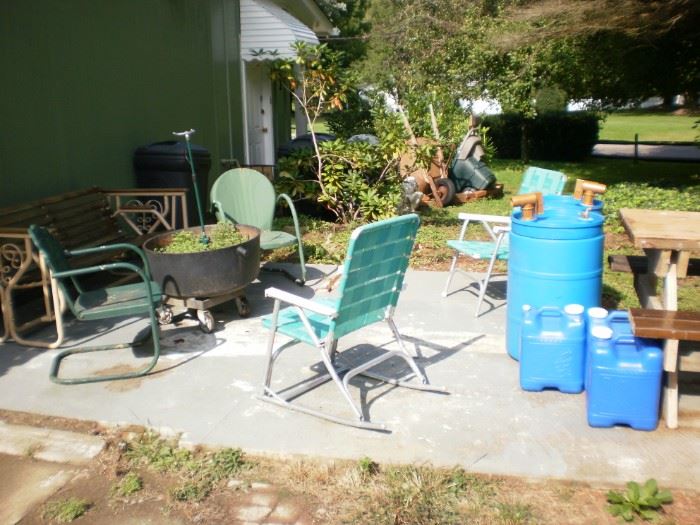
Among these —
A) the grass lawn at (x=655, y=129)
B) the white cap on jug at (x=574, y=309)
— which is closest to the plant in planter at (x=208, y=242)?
the white cap on jug at (x=574, y=309)

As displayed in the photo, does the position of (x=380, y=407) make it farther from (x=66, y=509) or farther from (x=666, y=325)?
(x=66, y=509)

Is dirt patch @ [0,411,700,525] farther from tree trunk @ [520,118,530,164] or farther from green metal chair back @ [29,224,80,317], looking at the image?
tree trunk @ [520,118,530,164]

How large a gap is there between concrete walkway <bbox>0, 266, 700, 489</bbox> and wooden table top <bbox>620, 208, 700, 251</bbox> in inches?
36.5

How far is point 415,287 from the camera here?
6227mm

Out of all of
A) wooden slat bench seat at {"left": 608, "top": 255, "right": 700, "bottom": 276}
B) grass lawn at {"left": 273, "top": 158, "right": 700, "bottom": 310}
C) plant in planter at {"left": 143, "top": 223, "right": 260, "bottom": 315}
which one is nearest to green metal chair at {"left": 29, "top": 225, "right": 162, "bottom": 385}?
plant in planter at {"left": 143, "top": 223, "right": 260, "bottom": 315}

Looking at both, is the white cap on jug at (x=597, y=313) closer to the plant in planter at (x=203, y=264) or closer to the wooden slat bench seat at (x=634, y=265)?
the wooden slat bench seat at (x=634, y=265)

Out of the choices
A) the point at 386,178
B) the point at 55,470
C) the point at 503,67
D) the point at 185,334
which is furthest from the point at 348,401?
the point at 503,67

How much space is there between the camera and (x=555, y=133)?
2072cm

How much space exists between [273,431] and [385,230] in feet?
4.01

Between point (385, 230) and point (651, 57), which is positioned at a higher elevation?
point (651, 57)

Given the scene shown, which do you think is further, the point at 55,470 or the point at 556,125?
the point at 556,125

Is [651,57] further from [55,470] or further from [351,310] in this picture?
[55,470]

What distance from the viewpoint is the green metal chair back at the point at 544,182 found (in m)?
5.72

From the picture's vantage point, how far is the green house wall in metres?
5.89
